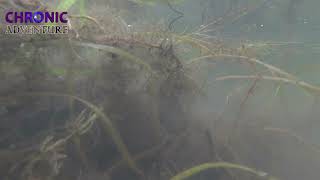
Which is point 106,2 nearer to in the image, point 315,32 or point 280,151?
point 280,151

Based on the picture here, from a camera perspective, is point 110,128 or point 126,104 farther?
point 126,104

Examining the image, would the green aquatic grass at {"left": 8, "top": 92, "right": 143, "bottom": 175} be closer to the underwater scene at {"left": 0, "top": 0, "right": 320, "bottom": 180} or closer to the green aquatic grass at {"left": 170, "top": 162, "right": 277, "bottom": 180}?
the underwater scene at {"left": 0, "top": 0, "right": 320, "bottom": 180}

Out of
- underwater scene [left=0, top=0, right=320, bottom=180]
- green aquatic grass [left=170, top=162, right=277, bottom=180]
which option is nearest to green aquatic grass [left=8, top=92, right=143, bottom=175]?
underwater scene [left=0, top=0, right=320, bottom=180]

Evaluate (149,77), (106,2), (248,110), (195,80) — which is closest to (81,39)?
(149,77)

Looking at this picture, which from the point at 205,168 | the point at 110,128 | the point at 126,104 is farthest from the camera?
the point at 126,104

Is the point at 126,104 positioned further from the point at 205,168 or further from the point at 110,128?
the point at 205,168

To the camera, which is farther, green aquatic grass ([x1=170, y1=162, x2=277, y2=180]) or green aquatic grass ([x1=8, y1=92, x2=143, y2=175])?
green aquatic grass ([x1=8, y1=92, x2=143, y2=175])

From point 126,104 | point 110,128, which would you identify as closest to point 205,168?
point 110,128

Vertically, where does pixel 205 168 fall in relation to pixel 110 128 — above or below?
below
